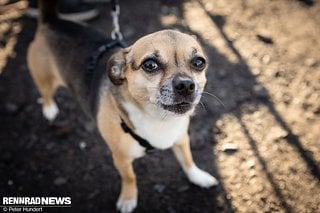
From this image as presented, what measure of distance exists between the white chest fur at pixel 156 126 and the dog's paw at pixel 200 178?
58 cm

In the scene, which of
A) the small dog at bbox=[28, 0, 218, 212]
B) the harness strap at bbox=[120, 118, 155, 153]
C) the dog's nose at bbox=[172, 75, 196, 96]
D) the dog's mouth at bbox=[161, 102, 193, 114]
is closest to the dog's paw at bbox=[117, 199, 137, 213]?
the small dog at bbox=[28, 0, 218, 212]

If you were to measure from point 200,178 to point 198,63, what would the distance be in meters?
1.25

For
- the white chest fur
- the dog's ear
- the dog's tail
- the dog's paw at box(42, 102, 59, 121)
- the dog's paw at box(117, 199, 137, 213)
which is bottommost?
the dog's paw at box(117, 199, 137, 213)

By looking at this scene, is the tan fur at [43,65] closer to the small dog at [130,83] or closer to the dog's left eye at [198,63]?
the small dog at [130,83]

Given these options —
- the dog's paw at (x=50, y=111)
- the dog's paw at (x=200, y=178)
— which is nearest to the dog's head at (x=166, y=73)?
the dog's paw at (x=200, y=178)

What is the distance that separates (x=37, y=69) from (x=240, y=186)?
7.38ft

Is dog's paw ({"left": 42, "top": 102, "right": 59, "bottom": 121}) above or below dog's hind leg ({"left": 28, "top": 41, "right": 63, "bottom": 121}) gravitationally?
below

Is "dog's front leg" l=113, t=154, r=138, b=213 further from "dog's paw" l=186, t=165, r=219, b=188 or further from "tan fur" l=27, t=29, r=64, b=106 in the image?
"tan fur" l=27, t=29, r=64, b=106

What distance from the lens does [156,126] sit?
265 cm

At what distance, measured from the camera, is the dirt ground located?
10.6 ft

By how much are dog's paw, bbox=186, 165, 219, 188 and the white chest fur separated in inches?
22.9

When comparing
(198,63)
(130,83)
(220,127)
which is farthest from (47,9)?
(220,127)

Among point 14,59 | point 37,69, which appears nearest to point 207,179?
point 37,69

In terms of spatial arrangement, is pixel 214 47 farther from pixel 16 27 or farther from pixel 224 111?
pixel 16 27
